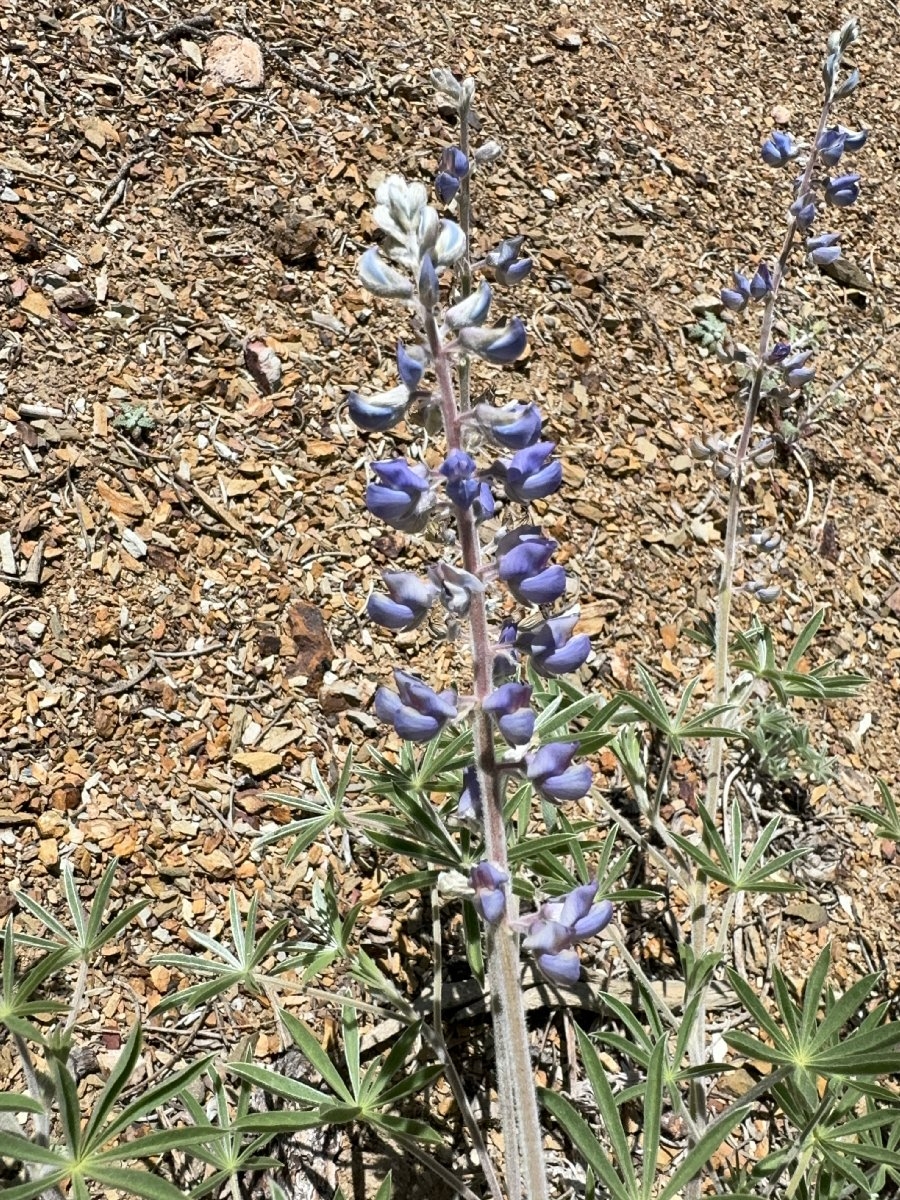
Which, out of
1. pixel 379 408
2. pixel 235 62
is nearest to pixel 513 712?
pixel 379 408

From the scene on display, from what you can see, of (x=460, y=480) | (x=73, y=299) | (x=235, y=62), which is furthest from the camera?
(x=235, y=62)

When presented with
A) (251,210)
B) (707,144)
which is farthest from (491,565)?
(707,144)

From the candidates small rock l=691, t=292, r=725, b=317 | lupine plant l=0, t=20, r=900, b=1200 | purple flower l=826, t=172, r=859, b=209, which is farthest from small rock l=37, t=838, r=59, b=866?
small rock l=691, t=292, r=725, b=317

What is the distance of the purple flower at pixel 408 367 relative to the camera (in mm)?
1519

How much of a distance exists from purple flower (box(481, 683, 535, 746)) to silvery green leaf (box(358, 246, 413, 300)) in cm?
64

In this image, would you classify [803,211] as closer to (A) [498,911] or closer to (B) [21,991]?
(A) [498,911]

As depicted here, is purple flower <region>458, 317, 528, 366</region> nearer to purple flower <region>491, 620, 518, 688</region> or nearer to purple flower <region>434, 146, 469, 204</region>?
purple flower <region>491, 620, 518, 688</region>

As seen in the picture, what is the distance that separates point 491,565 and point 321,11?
3491mm

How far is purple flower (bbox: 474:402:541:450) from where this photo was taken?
61.3 inches

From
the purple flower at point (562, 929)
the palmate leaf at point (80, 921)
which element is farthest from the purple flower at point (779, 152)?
the palmate leaf at point (80, 921)

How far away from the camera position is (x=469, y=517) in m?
1.58

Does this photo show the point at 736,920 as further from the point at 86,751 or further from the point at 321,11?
the point at 321,11

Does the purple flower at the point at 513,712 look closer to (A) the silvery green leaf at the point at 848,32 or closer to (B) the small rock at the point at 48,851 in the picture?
(B) the small rock at the point at 48,851

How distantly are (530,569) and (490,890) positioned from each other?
0.51m
